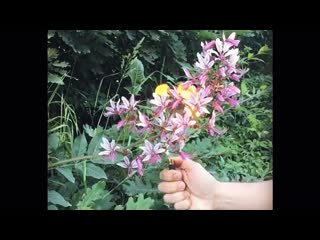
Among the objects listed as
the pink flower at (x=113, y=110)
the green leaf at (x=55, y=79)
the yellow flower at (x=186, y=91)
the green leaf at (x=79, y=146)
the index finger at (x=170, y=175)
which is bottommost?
the index finger at (x=170, y=175)

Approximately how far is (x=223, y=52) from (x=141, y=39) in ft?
1.67

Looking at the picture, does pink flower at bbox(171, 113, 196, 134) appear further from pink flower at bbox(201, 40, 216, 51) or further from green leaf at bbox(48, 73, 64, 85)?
→ green leaf at bbox(48, 73, 64, 85)

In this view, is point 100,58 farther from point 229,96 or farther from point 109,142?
point 229,96

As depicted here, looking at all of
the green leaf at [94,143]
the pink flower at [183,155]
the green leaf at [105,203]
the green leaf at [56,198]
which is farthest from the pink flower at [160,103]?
the green leaf at [56,198]

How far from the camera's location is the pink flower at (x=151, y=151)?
3.34 meters

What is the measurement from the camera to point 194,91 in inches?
132

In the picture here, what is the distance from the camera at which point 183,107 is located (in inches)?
132

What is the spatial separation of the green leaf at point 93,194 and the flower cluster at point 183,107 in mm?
174

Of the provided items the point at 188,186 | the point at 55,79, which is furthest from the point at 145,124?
the point at 55,79

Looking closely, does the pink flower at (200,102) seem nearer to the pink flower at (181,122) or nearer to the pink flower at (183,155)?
the pink flower at (181,122)

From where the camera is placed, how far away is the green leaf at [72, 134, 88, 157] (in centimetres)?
335

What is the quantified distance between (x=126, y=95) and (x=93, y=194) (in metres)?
0.63

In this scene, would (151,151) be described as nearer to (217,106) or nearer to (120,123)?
(120,123)
